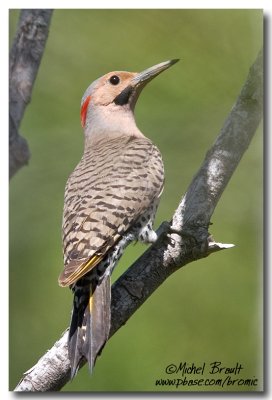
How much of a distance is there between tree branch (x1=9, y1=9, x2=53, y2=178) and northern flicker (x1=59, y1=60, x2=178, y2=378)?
349 millimetres

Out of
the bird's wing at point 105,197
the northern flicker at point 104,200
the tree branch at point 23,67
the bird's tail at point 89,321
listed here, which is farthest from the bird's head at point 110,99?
the bird's tail at point 89,321

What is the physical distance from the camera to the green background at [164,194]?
4242 millimetres

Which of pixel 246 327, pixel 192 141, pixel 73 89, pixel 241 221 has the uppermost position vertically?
pixel 73 89

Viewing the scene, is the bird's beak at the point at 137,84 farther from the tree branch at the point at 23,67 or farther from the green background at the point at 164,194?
the tree branch at the point at 23,67

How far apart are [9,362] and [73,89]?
1585 mm

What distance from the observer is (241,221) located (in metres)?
4.33

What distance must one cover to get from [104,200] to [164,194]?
61 centimetres

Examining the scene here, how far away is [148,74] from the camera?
4402 mm

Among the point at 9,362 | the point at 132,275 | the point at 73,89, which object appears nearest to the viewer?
the point at 132,275

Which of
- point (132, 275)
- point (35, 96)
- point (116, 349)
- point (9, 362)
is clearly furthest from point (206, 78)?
point (9, 362)

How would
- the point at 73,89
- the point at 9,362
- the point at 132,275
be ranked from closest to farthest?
the point at 132,275 → the point at 9,362 → the point at 73,89

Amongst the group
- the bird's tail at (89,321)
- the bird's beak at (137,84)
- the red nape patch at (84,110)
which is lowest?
the bird's tail at (89,321)

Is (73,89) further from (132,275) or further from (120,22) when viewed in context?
(132,275)

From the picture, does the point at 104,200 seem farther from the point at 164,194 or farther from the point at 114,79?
the point at 114,79
